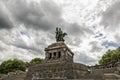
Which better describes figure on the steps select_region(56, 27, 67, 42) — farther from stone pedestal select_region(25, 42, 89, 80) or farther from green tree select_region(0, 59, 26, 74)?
green tree select_region(0, 59, 26, 74)

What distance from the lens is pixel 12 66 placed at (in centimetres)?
5391

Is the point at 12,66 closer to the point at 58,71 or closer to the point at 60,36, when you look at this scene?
the point at 60,36

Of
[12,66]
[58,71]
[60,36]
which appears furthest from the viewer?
[12,66]

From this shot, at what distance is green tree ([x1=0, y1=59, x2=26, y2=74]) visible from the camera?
2102 inches

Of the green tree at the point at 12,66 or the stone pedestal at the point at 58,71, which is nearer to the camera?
the stone pedestal at the point at 58,71

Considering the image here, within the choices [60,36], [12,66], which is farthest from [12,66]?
[60,36]

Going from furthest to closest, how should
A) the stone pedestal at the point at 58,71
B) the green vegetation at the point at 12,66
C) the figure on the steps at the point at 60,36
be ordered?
1. the green vegetation at the point at 12,66
2. the figure on the steps at the point at 60,36
3. the stone pedestal at the point at 58,71

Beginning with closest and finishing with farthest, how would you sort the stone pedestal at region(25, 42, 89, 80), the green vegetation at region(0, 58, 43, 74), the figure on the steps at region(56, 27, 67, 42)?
the stone pedestal at region(25, 42, 89, 80) < the figure on the steps at region(56, 27, 67, 42) < the green vegetation at region(0, 58, 43, 74)

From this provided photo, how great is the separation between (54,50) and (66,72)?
11.0 metres

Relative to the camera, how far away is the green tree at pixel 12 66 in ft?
175

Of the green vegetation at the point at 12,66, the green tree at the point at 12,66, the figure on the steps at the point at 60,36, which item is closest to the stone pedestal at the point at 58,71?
the figure on the steps at the point at 60,36

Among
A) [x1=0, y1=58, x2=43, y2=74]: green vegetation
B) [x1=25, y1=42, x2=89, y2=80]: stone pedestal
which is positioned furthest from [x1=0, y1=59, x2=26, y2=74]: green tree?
[x1=25, y1=42, x2=89, y2=80]: stone pedestal

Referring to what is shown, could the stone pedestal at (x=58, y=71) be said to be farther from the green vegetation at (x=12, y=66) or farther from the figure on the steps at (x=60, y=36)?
the green vegetation at (x=12, y=66)

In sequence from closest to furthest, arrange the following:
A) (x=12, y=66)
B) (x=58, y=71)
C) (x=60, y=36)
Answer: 1. (x=58, y=71)
2. (x=60, y=36)
3. (x=12, y=66)
